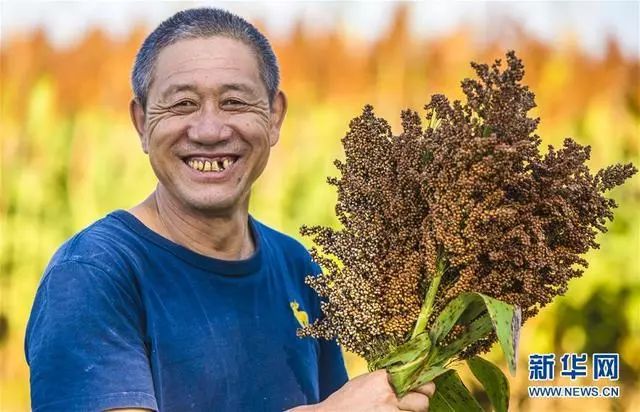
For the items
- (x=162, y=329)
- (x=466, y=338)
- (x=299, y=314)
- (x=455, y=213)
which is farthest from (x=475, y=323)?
(x=162, y=329)

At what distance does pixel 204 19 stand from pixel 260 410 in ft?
3.26

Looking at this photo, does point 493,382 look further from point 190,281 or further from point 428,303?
point 190,281

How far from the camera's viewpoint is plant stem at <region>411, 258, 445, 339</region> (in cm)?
226

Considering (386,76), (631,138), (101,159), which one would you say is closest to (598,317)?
(631,138)

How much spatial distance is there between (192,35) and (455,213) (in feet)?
2.78

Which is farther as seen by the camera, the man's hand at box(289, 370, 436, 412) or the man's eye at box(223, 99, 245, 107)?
the man's eye at box(223, 99, 245, 107)

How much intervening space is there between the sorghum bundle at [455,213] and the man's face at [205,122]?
329 mm

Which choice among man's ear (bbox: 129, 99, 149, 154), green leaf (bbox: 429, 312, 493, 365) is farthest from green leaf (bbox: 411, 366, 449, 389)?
man's ear (bbox: 129, 99, 149, 154)

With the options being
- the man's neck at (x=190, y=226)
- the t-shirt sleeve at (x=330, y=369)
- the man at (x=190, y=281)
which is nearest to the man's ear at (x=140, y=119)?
the man at (x=190, y=281)

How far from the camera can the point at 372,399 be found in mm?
2244

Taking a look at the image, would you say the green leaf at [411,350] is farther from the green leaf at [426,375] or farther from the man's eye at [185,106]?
the man's eye at [185,106]

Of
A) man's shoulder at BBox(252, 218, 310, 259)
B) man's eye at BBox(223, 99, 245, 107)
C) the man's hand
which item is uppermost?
man's eye at BBox(223, 99, 245, 107)

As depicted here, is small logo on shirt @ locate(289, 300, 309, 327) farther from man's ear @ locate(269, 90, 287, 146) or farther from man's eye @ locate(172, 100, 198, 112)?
man's eye @ locate(172, 100, 198, 112)

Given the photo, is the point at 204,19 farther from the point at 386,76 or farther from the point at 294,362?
the point at 386,76
